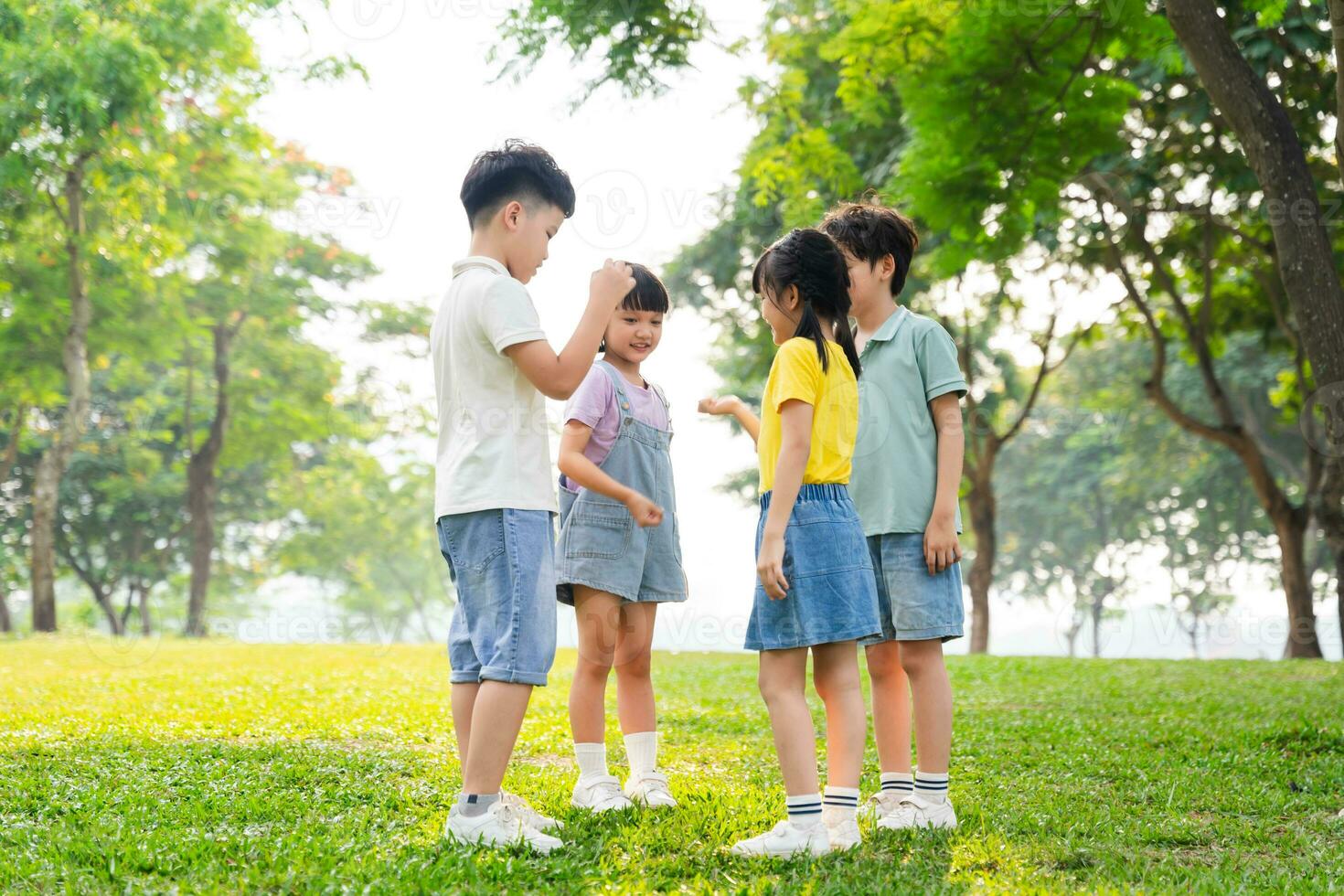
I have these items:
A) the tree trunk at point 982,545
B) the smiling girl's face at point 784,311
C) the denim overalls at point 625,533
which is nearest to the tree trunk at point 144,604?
the tree trunk at point 982,545

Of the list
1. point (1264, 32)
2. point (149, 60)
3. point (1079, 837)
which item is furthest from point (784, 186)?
point (149, 60)

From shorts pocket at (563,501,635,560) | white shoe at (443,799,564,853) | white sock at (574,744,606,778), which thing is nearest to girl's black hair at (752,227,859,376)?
shorts pocket at (563,501,635,560)

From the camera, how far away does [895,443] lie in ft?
12.2

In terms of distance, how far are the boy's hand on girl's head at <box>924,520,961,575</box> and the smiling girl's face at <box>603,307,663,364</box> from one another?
3.88 ft

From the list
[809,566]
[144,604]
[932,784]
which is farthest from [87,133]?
[144,604]

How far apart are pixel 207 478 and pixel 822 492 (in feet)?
70.7

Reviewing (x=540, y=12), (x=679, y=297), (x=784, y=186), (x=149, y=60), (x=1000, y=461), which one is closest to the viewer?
(x=540, y=12)

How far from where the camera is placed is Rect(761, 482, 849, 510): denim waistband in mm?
3371

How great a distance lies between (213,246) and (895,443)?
20.3 m

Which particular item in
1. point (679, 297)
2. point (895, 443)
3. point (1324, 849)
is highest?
point (679, 297)

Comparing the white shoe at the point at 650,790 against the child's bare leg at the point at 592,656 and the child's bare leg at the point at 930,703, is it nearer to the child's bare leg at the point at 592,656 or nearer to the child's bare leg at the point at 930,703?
the child's bare leg at the point at 592,656

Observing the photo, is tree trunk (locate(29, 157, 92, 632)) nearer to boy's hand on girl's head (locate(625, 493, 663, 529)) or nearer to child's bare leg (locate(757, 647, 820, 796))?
boy's hand on girl's head (locate(625, 493, 663, 529))

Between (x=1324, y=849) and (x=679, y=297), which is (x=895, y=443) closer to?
(x=1324, y=849)

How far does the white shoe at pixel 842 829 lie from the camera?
3.25 meters
